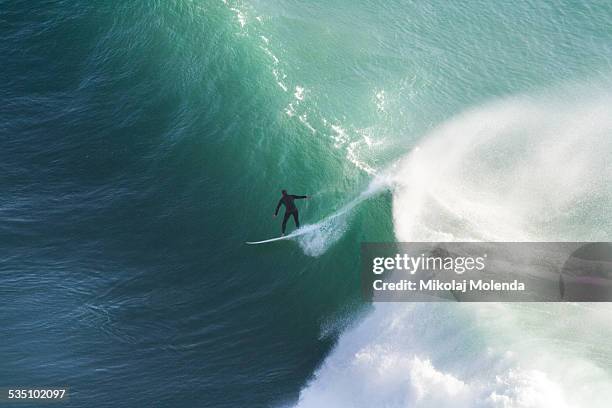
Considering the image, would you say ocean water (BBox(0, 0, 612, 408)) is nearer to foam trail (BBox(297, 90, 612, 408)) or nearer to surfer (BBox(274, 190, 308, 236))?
foam trail (BBox(297, 90, 612, 408))

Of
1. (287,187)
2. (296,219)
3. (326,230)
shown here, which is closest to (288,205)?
(296,219)

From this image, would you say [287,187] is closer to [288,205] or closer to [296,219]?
[296,219]

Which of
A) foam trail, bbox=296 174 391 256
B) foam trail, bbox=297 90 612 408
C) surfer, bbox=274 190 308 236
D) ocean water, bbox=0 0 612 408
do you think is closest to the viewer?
foam trail, bbox=297 90 612 408

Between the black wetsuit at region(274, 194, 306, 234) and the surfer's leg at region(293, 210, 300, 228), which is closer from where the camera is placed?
the black wetsuit at region(274, 194, 306, 234)

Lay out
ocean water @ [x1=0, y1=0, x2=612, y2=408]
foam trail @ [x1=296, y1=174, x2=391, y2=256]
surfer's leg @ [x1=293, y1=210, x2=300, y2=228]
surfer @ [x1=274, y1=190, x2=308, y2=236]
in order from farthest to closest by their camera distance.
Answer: foam trail @ [x1=296, y1=174, x2=391, y2=256], surfer's leg @ [x1=293, y1=210, x2=300, y2=228], surfer @ [x1=274, y1=190, x2=308, y2=236], ocean water @ [x1=0, y1=0, x2=612, y2=408]

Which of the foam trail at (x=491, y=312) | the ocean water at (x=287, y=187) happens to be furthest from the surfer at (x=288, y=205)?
the foam trail at (x=491, y=312)

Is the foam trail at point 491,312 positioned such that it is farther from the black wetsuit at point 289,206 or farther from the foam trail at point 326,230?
the black wetsuit at point 289,206

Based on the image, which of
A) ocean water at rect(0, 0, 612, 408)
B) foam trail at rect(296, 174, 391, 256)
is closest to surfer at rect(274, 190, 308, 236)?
foam trail at rect(296, 174, 391, 256)
